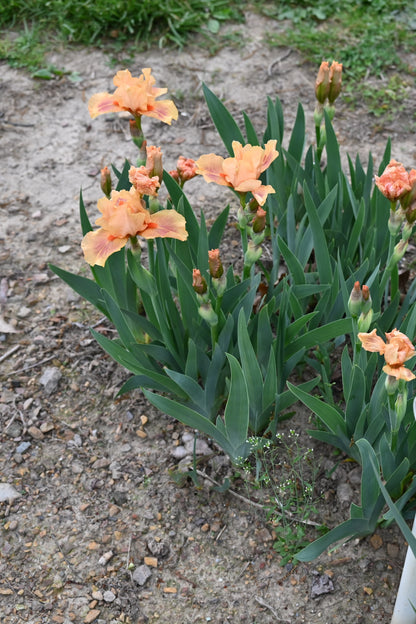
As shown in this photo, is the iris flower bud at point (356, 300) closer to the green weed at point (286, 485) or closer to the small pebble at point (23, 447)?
the green weed at point (286, 485)

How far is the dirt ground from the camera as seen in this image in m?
1.75

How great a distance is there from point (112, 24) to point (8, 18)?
66 centimetres

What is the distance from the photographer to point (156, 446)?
209 centimetres

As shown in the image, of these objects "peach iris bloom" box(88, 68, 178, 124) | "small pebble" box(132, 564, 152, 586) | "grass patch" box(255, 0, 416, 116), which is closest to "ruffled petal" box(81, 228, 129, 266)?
"peach iris bloom" box(88, 68, 178, 124)

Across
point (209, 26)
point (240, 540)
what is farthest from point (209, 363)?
point (209, 26)

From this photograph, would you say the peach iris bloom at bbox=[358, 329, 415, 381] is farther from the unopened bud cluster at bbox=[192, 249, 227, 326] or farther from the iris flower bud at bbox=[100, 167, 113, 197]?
the iris flower bud at bbox=[100, 167, 113, 197]

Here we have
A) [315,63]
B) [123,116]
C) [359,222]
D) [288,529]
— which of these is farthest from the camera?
[315,63]

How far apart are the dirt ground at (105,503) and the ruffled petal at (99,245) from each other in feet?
2.55

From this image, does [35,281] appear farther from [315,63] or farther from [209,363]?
[315,63]

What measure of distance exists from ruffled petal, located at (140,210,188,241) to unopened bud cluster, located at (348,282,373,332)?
431mm

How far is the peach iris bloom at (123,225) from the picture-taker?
1531 millimetres

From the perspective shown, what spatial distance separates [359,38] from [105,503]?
3134 mm

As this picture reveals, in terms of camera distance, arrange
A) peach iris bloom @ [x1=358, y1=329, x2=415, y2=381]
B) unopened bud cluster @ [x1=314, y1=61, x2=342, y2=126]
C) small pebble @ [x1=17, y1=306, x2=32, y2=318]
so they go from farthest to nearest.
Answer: small pebble @ [x1=17, y1=306, x2=32, y2=318] → unopened bud cluster @ [x1=314, y1=61, x2=342, y2=126] → peach iris bloom @ [x1=358, y1=329, x2=415, y2=381]

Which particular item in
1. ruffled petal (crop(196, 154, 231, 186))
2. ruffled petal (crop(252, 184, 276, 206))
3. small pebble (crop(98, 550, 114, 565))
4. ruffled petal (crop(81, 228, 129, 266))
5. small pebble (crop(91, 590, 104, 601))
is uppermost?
ruffled petal (crop(196, 154, 231, 186))
